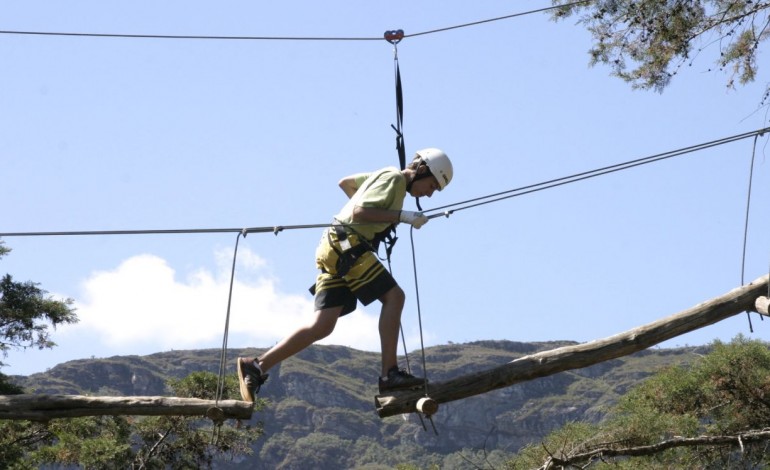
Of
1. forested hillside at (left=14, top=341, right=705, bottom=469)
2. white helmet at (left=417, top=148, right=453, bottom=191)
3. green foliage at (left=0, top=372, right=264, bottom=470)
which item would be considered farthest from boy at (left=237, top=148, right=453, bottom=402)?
forested hillside at (left=14, top=341, right=705, bottom=469)

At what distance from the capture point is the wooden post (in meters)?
6.44

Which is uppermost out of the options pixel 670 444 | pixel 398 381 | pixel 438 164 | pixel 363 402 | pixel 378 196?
pixel 363 402

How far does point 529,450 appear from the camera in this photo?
17.0 metres

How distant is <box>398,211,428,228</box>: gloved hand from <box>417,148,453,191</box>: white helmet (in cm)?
25

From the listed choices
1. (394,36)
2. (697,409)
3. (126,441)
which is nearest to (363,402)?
(697,409)

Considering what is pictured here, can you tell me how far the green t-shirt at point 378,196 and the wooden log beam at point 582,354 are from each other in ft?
2.80

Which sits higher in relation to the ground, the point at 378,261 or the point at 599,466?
the point at 378,261

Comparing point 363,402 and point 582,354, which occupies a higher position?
point 363,402

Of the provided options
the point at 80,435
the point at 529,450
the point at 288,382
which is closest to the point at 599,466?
the point at 529,450

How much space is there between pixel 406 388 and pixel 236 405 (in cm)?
86

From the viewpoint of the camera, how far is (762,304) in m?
6.47

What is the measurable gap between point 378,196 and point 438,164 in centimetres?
35

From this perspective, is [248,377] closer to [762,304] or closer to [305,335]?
[305,335]

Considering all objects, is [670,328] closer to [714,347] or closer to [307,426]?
[714,347]
